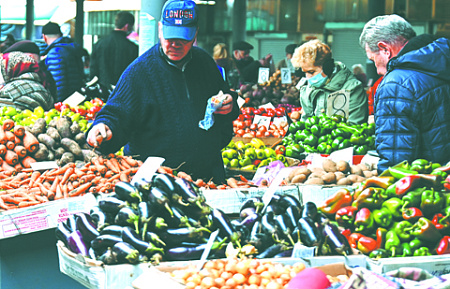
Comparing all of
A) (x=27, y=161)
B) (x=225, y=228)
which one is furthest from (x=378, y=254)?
(x=27, y=161)

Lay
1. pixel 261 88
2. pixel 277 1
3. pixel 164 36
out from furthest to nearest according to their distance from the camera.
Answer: pixel 277 1, pixel 261 88, pixel 164 36

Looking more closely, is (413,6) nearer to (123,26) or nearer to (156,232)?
(123,26)

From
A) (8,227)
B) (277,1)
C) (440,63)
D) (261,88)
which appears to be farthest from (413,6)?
(8,227)

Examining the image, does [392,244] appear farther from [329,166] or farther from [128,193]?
[329,166]

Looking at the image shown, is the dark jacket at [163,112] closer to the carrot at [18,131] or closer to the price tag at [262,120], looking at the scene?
the carrot at [18,131]

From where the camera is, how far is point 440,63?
12.9ft

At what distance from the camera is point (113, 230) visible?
2941 millimetres

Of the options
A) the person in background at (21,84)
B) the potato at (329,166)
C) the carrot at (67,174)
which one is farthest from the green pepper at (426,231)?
the person in background at (21,84)

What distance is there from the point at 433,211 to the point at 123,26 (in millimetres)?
7140

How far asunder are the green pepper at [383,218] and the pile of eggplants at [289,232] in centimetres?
30

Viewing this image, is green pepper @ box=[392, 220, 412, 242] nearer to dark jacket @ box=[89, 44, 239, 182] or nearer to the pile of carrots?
dark jacket @ box=[89, 44, 239, 182]

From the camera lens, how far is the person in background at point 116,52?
9.56 m

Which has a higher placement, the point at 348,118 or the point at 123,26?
the point at 123,26

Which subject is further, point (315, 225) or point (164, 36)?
point (164, 36)
